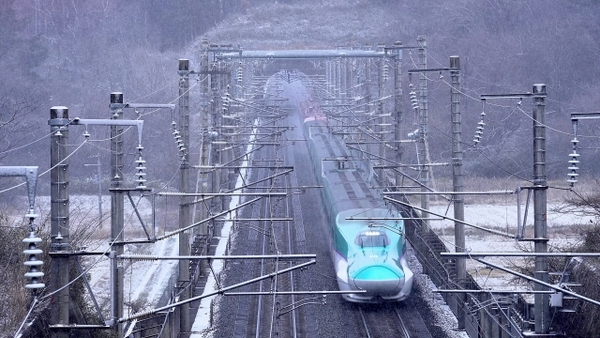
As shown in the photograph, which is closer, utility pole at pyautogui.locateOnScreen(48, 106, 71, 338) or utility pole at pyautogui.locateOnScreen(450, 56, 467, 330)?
utility pole at pyautogui.locateOnScreen(48, 106, 71, 338)

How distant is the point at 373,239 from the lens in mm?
12305

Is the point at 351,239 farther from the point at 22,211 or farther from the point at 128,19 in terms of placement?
the point at 128,19

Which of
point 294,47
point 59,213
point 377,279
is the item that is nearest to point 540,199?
point 377,279

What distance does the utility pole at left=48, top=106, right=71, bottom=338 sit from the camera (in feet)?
22.7

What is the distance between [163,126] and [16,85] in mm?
8292

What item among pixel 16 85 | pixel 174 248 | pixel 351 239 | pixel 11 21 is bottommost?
pixel 174 248

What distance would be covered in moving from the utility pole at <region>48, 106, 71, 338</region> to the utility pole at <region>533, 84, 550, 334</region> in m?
5.32

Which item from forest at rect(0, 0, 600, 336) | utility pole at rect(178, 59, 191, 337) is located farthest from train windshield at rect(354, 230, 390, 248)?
forest at rect(0, 0, 600, 336)

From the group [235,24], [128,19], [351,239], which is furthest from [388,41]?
[351,239]

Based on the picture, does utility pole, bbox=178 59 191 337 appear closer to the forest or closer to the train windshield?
the train windshield

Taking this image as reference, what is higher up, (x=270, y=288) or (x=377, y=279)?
(x=377, y=279)

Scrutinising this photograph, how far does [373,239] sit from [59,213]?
625cm

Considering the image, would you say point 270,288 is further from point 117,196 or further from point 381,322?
point 117,196

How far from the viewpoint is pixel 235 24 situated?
53.0m
